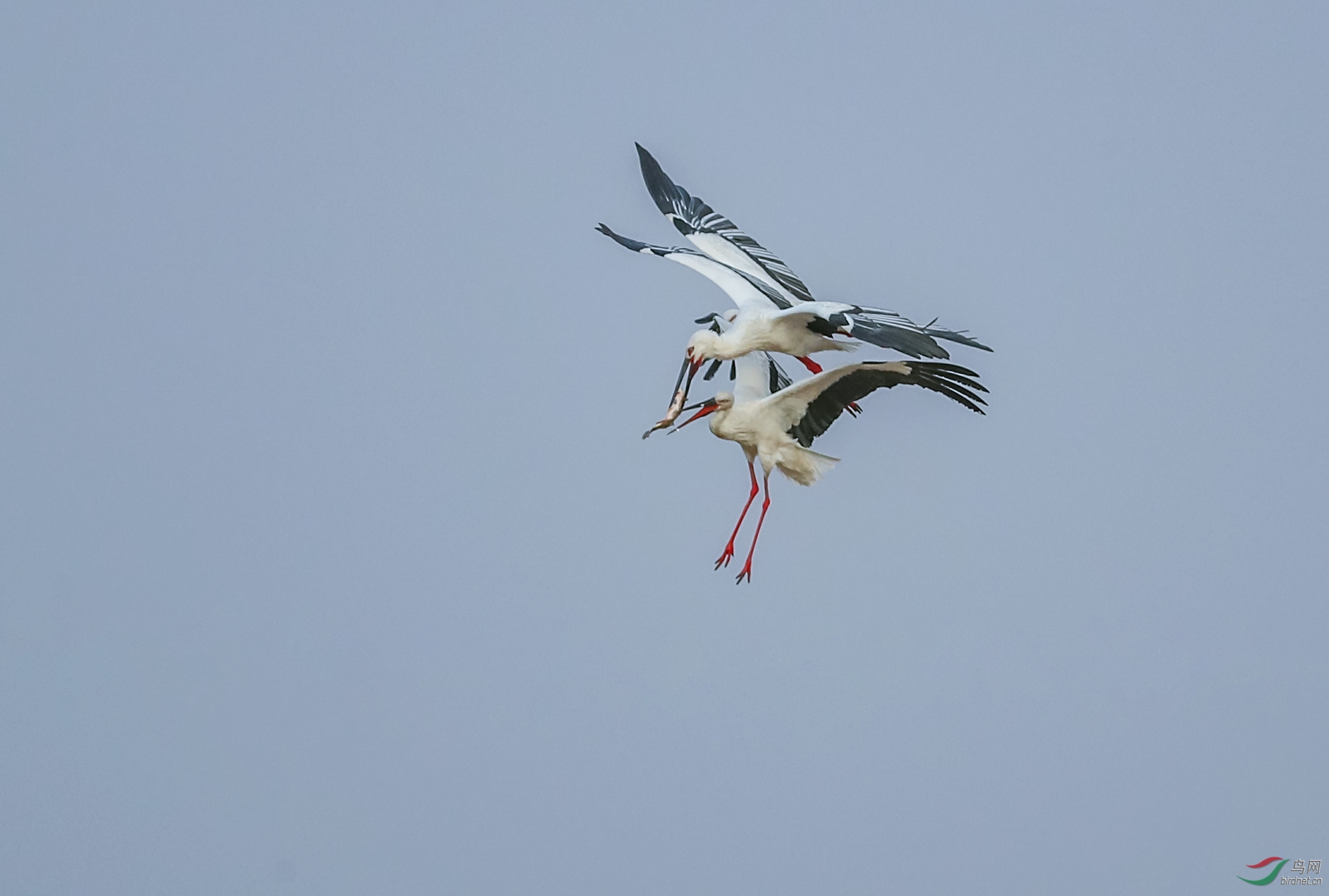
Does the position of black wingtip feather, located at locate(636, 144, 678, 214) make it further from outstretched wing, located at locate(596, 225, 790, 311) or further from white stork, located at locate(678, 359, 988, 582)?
white stork, located at locate(678, 359, 988, 582)

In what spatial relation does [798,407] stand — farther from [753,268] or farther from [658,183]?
[658,183]

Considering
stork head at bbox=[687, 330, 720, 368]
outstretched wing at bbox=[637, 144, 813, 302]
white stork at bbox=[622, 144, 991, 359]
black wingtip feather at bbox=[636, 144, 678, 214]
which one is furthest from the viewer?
black wingtip feather at bbox=[636, 144, 678, 214]

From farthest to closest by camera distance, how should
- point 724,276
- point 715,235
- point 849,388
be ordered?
1. point 715,235
2. point 724,276
3. point 849,388

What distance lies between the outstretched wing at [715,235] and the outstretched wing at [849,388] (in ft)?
7.14

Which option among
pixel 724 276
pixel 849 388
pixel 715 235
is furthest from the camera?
pixel 715 235

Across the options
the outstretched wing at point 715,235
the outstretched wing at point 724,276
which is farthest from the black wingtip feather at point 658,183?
the outstretched wing at point 724,276

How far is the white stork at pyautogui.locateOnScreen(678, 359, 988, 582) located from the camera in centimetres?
1425

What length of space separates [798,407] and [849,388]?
460mm

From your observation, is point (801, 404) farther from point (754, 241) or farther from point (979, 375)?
point (754, 241)

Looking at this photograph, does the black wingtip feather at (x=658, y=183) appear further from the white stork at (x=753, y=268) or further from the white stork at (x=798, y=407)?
the white stork at (x=798, y=407)

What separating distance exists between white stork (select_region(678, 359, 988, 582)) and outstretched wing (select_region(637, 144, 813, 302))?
6.22 feet

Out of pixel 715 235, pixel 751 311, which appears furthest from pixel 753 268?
pixel 751 311

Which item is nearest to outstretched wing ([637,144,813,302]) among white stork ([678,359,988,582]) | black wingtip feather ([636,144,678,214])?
black wingtip feather ([636,144,678,214])

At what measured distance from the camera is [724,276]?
1639 cm
